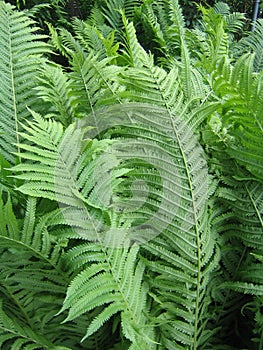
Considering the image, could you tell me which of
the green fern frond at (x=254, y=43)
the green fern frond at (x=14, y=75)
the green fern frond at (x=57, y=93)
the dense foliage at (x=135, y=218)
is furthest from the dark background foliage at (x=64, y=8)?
the dense foliage at (x=135, y=218)

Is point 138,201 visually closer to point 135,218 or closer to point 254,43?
point 135,218

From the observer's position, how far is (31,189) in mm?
1016

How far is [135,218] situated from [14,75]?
0.62 m

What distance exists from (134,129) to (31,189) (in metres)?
0.31

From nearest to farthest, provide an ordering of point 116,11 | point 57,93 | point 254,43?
point 57,93
point 254,43
point 116,11

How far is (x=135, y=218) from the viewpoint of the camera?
111cm

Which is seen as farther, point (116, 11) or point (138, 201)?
point (116, 11)

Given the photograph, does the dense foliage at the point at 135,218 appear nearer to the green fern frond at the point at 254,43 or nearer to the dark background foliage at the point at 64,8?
the green fern frond at the point at 254,43

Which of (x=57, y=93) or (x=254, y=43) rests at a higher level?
(x=57, y=93)

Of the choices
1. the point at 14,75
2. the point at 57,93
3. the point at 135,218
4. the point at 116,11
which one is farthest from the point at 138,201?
the point at 116,11

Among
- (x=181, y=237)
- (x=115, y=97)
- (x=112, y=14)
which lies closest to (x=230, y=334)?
(x=181, y=237)

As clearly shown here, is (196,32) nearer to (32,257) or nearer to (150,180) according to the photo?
(150,180)

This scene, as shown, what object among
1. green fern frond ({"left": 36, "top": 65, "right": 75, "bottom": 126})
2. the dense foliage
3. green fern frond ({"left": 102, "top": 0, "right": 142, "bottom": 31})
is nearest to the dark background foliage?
green fern frond ({"left": 102, "top": 0, "right": 142, "bottom": 31})

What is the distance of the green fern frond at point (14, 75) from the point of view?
131cm
